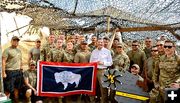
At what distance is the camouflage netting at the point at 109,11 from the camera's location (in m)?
12.7

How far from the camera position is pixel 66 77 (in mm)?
11594

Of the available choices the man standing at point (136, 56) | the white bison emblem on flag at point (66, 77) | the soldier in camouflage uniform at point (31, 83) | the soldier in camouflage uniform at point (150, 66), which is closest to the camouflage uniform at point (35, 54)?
the soldier in camouflage uniform at point (31, 83)

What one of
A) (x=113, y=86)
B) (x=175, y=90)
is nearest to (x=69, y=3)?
(x=113, y=86)

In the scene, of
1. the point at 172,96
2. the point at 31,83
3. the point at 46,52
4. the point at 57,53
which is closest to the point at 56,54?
the point at 57,53

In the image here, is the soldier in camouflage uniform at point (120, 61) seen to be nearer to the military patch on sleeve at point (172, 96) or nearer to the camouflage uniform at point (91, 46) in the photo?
the camouflage uniform at point (91, 46)

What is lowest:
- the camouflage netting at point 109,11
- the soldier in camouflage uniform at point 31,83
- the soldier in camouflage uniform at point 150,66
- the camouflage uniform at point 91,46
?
the soldier in camouflage uniform at point 31,83

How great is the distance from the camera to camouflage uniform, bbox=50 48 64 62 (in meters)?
11.4

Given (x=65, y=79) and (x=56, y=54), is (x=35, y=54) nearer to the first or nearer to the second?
(x=56, y=54)

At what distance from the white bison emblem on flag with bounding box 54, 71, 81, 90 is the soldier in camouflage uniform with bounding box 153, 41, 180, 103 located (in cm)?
285

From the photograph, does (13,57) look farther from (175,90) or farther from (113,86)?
(175,90)

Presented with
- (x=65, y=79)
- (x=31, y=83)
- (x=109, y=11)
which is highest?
(x=109, y=11)

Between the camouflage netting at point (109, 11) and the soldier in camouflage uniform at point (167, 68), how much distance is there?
335cm

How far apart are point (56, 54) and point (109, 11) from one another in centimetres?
265

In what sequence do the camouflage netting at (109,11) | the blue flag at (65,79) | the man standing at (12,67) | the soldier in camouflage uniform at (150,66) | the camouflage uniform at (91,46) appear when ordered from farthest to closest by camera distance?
the camouflage netting at (109,11), the camouflage uniform at (91,46), the blue flag at (65,79), the man standing at (12,67), the soldier in camouflage uniform at (150,66)
